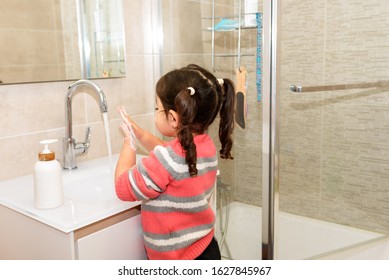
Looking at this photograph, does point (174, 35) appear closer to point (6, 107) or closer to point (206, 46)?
point (206, 46)

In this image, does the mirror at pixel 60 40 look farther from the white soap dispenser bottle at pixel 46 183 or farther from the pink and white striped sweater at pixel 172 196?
the pink and white striped sweater at pixel 172 196

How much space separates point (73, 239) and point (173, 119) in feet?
1.31

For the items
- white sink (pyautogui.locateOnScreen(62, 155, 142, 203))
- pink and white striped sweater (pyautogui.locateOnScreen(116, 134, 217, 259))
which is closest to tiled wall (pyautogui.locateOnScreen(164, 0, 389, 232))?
pink and white striped sweater (pyautogui.locateOnScreen(116, 134, 217, 259))

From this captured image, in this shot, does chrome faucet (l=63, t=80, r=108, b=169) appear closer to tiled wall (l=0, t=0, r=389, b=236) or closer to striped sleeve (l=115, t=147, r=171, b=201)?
tiled wall (l=0, t=0, r=389, b=236)

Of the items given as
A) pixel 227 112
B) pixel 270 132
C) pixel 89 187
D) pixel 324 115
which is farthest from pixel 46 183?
pixel 324 115

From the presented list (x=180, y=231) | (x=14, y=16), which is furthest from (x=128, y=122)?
(x=14, y=16)

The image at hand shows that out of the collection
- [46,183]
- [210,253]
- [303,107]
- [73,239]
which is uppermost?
[303,107]

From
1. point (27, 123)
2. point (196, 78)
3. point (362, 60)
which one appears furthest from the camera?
point (362, 60)

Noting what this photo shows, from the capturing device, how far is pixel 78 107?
1.52 metres

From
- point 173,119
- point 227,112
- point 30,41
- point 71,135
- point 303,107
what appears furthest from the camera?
point 303,107

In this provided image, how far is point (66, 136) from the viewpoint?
142 cm

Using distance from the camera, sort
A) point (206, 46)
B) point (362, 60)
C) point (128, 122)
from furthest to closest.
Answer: point (206, 46) → point (362, 60) → point (128, 122)

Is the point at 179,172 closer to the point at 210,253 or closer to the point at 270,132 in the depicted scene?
the point at 210,253

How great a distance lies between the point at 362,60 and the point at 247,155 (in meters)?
0.59
